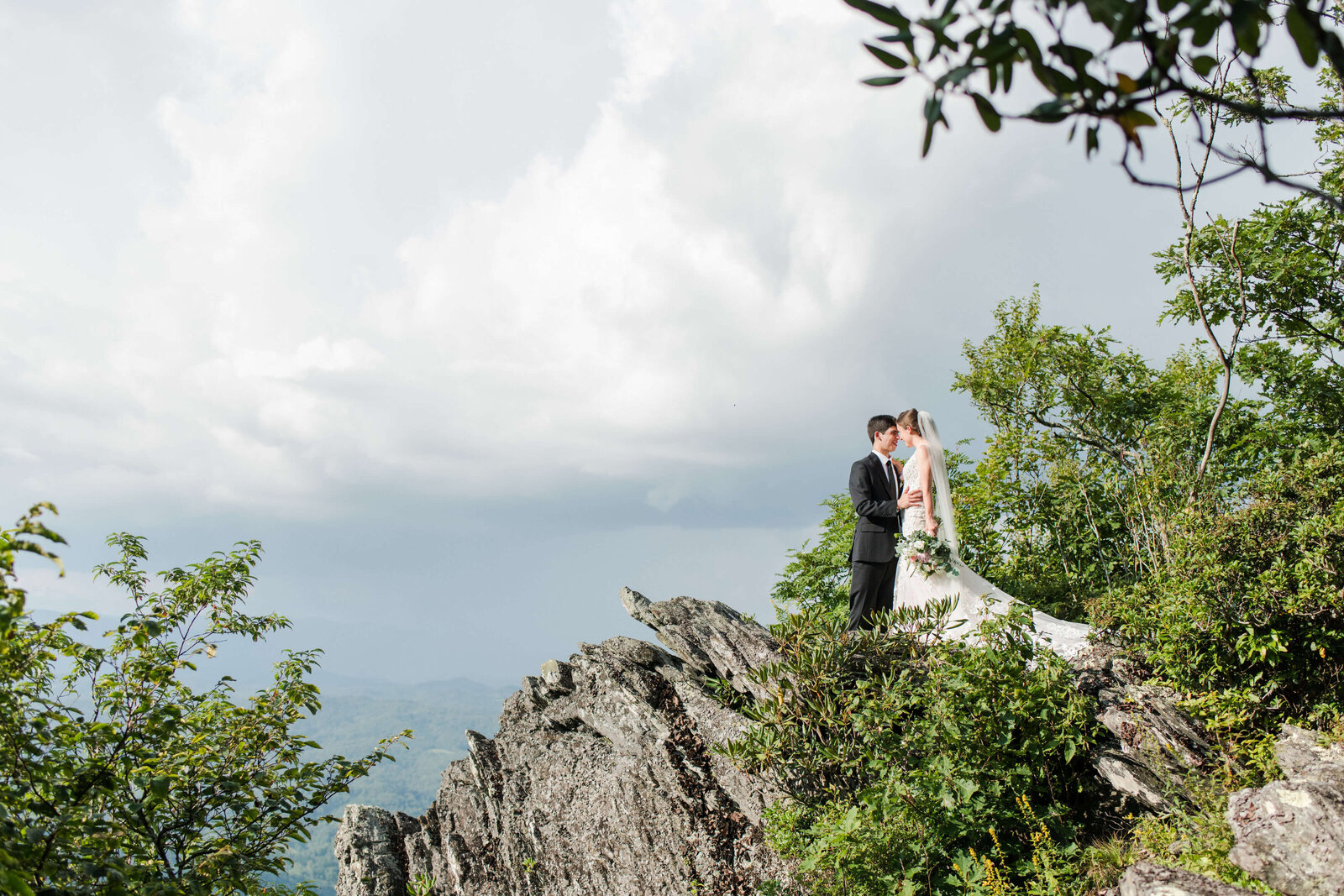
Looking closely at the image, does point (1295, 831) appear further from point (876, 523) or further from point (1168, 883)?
point (876, 523)

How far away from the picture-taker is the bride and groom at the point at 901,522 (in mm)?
10312

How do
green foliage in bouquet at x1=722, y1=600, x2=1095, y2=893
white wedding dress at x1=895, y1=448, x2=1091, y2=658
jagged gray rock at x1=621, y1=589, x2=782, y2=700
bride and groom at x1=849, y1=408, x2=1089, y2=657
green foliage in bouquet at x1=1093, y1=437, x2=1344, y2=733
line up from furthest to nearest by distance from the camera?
jagged gray rock at x1=621, y1=589, x2=782, y2=700, bride and groom at x1=849, y1=408, x2=1089, y2=657, white wedding dress at x1=895, y1=448, x2=1091, y2=658, green foliage in bouquet at x1=1093, y1=437, x2=1344, y2=733, green foliage in bouquet at x1=722, y1=600, x2=1095, y2=893

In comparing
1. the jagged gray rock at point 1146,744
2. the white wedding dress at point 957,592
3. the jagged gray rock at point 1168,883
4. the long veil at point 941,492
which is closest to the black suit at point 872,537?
the white wedding dress at point 957,592

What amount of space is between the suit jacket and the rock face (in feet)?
6.90

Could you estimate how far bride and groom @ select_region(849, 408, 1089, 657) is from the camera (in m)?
10.3

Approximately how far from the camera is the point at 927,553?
403 inches

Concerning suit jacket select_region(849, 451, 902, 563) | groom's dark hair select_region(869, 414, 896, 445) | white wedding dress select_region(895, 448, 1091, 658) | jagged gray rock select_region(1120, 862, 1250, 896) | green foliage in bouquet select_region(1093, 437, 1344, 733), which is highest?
groom's dark hair select_region(869, 414, 896, 445)

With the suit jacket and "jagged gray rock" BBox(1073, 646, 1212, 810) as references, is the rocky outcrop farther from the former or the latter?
the suit jacket

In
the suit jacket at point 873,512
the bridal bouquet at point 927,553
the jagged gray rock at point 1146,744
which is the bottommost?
the jagged gray rock at point 1146,744

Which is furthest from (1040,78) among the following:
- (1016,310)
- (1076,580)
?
(1016,310)

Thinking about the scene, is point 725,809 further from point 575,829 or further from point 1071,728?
point 1071,728

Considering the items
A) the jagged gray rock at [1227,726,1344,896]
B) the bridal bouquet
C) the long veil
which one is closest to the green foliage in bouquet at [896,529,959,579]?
the bridal bouquet

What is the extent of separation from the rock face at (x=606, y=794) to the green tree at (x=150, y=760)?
3.19 metres

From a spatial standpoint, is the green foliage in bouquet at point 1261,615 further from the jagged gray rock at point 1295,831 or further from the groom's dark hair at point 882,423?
the groom's dark hair at point 882,423
